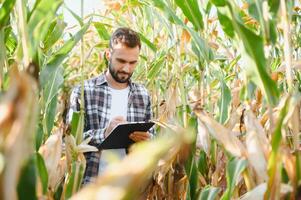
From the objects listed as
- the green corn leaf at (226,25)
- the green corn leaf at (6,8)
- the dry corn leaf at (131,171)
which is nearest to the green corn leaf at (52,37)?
the green corn leaf at (6,8)

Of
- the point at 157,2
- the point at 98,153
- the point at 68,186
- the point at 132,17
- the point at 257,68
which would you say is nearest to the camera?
the point at 257,68

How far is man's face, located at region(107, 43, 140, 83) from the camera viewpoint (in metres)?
1.62

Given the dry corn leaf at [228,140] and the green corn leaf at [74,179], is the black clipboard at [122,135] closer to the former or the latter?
Answer: the green corn leaf at [74,179]

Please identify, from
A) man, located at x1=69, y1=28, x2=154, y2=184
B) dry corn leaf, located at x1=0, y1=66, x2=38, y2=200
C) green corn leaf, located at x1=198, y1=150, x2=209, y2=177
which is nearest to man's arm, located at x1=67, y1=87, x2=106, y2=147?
man, located at x1=69, y1=28, x2=154, y2=184

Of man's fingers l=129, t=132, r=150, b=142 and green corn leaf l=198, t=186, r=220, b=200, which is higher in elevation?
man's fingers l=129, t=132, r=150, b=142

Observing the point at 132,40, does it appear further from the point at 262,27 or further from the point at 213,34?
the point at 262,27

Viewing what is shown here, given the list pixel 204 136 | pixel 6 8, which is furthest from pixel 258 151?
pixel 6 8

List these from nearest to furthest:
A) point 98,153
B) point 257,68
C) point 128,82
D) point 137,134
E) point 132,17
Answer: point 257,68 < point 137,134 < point 98,153 < point 128,82 < point 132,17

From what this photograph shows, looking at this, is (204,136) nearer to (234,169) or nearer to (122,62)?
(234,169)

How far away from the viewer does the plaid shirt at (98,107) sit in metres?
1.55

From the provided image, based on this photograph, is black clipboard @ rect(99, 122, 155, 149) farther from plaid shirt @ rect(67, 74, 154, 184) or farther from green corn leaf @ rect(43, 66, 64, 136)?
green corn leaf @ rect(43, 66, 64, 136)

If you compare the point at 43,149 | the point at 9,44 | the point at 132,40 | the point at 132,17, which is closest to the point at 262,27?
the point at 43,149

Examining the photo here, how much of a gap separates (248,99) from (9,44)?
0.82 m

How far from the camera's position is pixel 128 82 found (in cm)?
171
